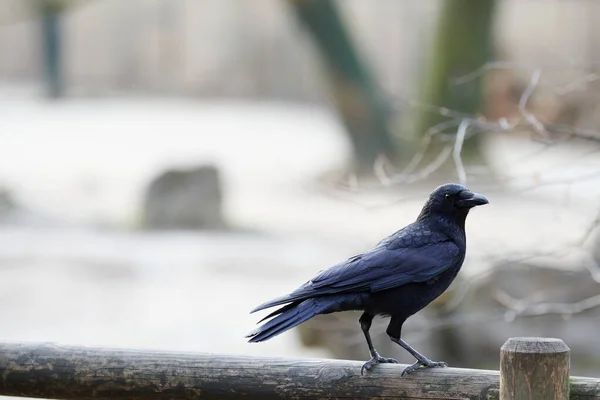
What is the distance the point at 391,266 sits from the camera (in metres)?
2.94

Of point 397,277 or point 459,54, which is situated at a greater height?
point 459,54

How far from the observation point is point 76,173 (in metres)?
18.4

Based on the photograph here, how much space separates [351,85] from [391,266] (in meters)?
12.5

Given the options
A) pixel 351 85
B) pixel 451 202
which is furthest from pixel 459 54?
pixel 451 202

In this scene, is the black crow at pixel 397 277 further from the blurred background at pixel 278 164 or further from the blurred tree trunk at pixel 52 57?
the blurred tree trunk at pixel 52 57

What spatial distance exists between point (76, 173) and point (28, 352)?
15.8m

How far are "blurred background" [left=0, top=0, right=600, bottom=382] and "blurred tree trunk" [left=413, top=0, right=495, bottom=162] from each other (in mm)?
30

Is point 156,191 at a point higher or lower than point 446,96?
lower

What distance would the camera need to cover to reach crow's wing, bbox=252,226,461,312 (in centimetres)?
284

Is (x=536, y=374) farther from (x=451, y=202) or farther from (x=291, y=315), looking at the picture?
(x=451, y=202)

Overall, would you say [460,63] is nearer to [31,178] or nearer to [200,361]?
[31,178]

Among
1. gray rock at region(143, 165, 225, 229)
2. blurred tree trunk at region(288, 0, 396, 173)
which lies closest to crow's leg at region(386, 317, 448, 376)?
gray rock at region(143, 165, 225, 229)

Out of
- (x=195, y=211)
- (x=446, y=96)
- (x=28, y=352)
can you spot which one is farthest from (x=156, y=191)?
(x=28, y=352)

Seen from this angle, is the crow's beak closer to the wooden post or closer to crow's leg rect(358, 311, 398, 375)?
crow's leg rect(358, 311, 398, 375)
